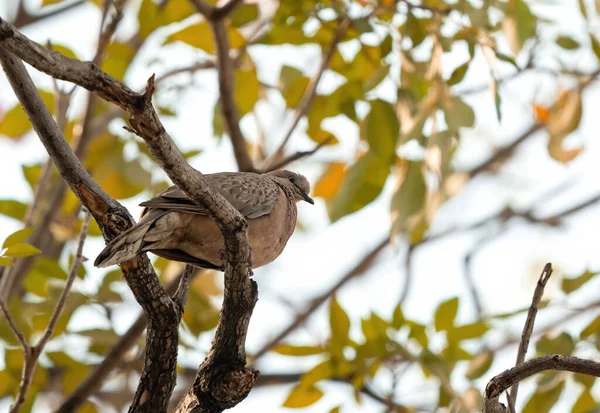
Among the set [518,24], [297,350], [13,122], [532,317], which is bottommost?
[532,317]

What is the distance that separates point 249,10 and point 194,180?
2798 mm

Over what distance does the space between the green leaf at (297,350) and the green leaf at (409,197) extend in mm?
970

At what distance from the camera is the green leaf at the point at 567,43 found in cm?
521

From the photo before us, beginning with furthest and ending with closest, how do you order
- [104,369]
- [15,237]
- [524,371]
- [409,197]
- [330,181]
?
[330,181], [104,369], [409,197], [15,237], [524,371]

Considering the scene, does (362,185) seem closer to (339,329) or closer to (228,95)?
(339,329)

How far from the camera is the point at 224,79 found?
5.52 m

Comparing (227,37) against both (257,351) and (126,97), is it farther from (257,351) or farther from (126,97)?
(126,97)

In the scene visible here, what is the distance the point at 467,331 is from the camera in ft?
16.4

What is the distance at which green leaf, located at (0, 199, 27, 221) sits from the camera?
5.48m

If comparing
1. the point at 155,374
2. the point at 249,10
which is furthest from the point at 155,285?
the point at 249,10

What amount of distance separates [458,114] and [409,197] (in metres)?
0.55

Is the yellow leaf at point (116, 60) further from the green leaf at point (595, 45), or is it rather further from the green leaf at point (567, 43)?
the green leaf at point (595, 45)

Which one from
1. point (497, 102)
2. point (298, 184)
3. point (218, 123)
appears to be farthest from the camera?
point (218, 123)

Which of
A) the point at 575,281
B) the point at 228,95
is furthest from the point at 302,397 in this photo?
the point at 228,95
